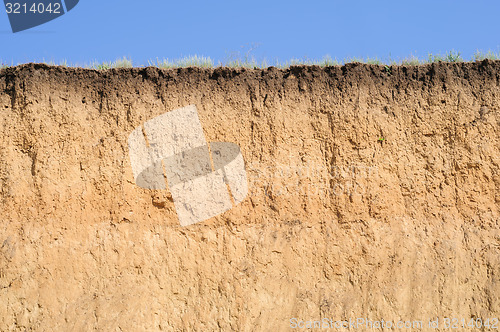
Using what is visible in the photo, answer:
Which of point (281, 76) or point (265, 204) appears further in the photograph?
point (281, 76)

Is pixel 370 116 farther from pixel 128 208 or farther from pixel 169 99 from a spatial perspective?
pixel 128 208

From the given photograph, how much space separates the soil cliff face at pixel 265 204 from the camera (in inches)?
280

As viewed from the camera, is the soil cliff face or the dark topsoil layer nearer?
the soil cliff face

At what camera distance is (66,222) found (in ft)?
23.9

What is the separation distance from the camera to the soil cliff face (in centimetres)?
711

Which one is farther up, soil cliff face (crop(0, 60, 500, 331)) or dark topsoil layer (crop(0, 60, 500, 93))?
dark topsoil layer (crop(0, 60, 500, 93))

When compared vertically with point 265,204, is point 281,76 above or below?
above

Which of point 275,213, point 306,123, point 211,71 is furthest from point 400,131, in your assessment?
point 211,71

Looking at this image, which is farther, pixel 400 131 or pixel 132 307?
pixel 400 131

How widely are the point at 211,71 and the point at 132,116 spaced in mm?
1413

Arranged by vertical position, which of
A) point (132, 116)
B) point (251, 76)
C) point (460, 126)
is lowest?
point (460, 126)

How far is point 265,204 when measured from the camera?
750 centimetres

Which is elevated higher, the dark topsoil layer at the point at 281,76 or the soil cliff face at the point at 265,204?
the dark topsoil layer at the point at 281,76

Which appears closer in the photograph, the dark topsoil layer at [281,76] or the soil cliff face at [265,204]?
the soil cliff face at [265,204]
